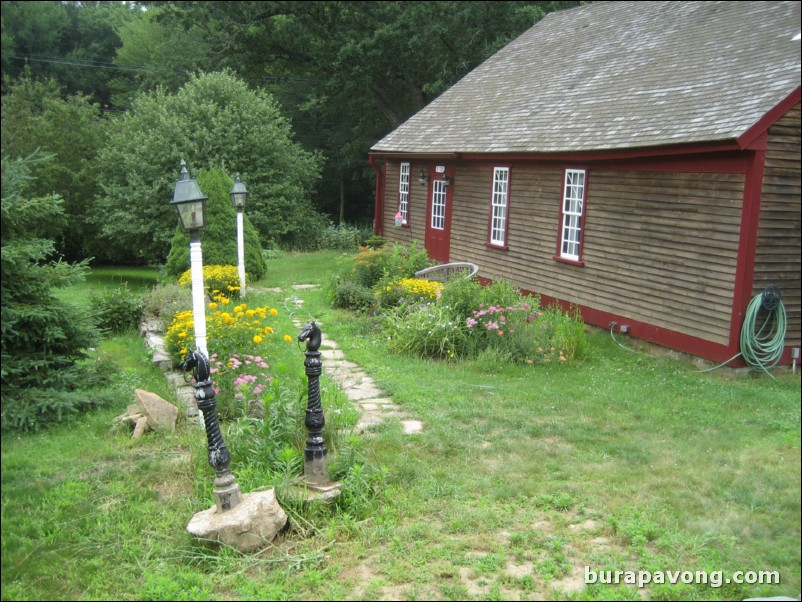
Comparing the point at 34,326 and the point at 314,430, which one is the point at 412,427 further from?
the point at 34,326

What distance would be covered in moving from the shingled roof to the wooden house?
0.13 feet

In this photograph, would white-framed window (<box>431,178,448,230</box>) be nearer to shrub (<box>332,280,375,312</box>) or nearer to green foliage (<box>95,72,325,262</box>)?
shrub (<box>332,280,375,312</box>)

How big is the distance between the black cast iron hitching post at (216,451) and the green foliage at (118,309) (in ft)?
21.8

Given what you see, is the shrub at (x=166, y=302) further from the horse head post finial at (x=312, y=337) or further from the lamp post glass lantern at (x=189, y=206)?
the horse head post finial at (x=312, y=337)

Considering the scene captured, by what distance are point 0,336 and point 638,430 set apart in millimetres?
5109

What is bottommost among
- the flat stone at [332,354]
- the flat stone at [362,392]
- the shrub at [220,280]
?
the flat stone at [332,354]

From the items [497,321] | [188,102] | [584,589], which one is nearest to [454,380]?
[497,321]

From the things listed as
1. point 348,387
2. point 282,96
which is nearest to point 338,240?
point 282,96

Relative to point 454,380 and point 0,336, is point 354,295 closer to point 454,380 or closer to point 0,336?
point 454,380

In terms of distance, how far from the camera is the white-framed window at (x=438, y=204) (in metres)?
17.1

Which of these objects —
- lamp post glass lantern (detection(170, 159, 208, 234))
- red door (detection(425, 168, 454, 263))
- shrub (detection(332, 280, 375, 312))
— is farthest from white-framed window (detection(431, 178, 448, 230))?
lamp post glass lantern (detection(170, 159, 208, 234))

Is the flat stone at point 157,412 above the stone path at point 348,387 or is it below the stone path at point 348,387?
above

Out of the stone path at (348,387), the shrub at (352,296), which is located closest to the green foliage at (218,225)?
the shrub at (352,296)

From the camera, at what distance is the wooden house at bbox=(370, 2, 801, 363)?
7.31m
